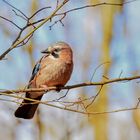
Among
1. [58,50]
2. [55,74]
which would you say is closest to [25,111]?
[55,74]

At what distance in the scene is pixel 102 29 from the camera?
7.45 m

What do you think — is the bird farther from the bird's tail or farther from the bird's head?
the bird's tail

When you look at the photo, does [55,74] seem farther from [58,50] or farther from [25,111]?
[25,111]

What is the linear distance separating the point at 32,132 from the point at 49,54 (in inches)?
105

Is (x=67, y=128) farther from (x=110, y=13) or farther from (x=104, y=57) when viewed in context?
(x=110, y=13)

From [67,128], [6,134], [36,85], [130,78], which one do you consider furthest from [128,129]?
[130,78]

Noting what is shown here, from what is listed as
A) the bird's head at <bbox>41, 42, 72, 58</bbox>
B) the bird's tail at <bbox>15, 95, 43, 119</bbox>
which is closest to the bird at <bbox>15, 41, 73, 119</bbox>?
the bird's head at <bbox>41, 42, 72, 58</bbox>

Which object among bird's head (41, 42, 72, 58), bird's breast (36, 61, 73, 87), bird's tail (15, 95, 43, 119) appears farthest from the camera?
bird's tail (15, 95, 43, 119)

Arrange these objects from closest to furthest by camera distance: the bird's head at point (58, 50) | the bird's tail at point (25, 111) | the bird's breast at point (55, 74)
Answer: the bird's breast at point (55, 74)
the bird's head at point (58, 50)
the bird's tail at point (25, 111)

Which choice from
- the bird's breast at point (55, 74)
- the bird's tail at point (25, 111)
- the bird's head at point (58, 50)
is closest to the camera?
the bird's breast at point (55, 74)

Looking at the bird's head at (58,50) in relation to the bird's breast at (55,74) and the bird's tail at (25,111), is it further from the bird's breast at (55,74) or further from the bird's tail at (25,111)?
the bird's tail at (25,111)

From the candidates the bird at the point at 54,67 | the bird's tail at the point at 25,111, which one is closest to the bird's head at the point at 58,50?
the bird at the point at 54,67

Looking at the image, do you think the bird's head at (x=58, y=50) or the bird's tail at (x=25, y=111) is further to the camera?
the bird's tail at (x=25, y=111)

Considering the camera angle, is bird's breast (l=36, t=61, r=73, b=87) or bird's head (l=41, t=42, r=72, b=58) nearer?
bird's breast (l=36, t=61, r=73, b=87)
